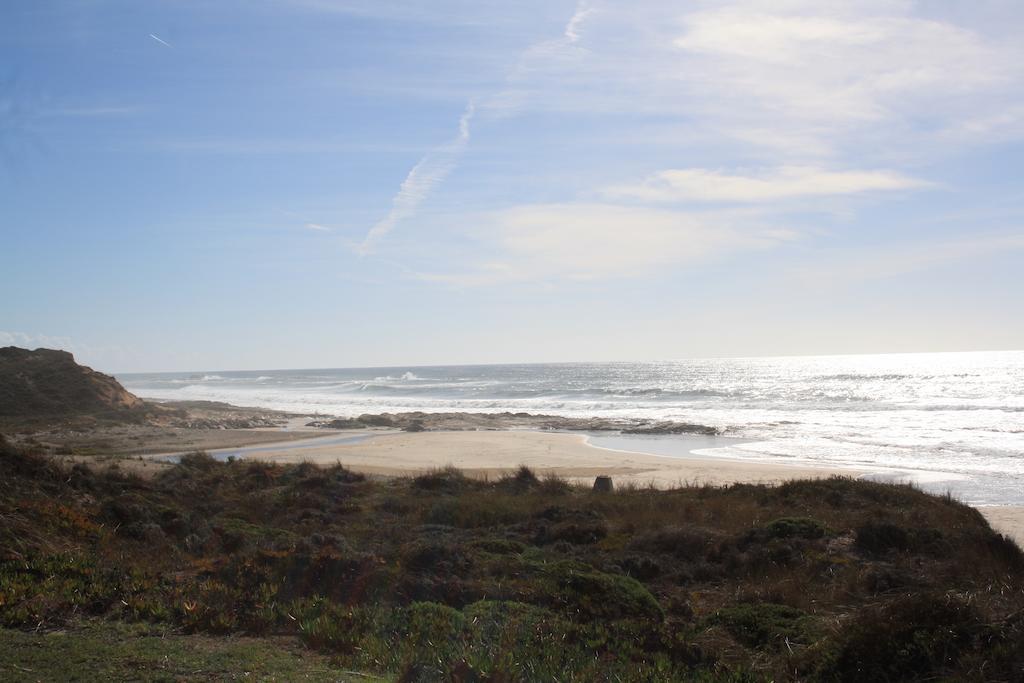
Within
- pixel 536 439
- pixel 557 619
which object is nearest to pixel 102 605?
pixel 557 619

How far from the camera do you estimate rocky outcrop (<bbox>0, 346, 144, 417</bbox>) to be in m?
38.5

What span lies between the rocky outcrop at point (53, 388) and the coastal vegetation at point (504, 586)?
1097 inches

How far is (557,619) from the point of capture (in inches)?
278

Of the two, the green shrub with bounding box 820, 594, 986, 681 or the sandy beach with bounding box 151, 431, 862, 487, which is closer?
the green shrub with bounding box 820, 594, 986, 681

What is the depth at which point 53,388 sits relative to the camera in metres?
40.8

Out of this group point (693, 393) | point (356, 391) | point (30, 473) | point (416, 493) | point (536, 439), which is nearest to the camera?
point (30, 473)

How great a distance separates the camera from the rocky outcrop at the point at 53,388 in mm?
38500

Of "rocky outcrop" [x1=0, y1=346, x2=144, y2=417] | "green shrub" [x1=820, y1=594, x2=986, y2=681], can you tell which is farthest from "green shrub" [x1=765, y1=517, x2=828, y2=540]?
"rocky outcrop" [x1=0, y1=346, x2=144, y2=417]

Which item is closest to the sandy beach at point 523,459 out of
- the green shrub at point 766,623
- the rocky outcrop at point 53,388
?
the green shrub at point 766,623

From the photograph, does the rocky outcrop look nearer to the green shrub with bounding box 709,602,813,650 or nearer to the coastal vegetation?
the coastal vegetation

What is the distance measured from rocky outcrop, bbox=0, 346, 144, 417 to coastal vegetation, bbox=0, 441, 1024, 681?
91.4 feet

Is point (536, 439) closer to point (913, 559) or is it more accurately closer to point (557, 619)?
point (913, 559)

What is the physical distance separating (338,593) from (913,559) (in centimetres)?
780

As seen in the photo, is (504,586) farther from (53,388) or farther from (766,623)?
(53,388)
